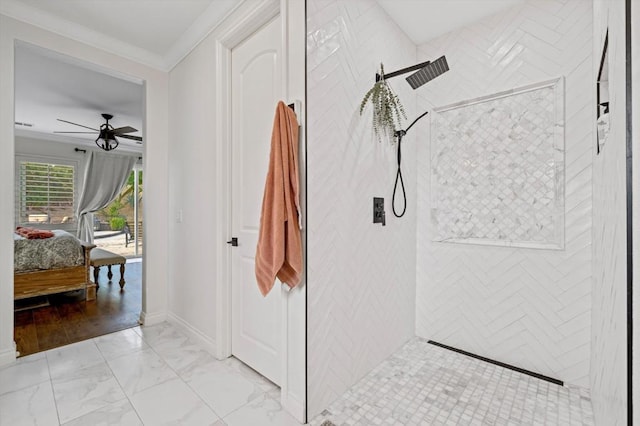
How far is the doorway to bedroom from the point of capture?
9.29ft

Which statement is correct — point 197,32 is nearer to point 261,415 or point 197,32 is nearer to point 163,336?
point 163,336

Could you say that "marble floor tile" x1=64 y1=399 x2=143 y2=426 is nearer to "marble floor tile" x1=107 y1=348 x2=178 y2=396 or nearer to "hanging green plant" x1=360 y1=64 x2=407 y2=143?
"marble floor tile" x1=107 y1=348 x2=178 y2=396

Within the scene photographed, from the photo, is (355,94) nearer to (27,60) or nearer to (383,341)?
(383,341)

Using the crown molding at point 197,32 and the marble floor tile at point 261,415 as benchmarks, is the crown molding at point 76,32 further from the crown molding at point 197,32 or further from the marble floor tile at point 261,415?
the marble floor tile at point 261,415

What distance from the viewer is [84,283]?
3.53 meters

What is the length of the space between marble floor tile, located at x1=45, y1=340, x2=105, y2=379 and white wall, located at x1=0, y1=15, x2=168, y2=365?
0.86ft

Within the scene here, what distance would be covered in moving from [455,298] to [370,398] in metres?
1.05

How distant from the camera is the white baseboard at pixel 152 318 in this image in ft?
8.96

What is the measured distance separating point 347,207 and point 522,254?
1264 millimetres

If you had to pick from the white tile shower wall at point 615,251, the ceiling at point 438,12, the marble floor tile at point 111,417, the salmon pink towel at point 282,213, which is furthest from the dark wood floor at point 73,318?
the ceiling at point 438,12

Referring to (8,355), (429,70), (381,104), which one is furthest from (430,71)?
(8,355)

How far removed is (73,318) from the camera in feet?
9.59

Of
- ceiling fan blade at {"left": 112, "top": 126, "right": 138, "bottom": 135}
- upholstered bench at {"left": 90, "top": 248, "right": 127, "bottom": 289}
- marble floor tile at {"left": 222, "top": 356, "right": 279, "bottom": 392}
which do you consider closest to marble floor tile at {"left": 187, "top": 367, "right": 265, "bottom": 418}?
marble floor tile at {"left": 222, "top": 356, "right": 279, "bottom": 392}

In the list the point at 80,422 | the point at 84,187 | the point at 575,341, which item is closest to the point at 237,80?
the point at 80,422
